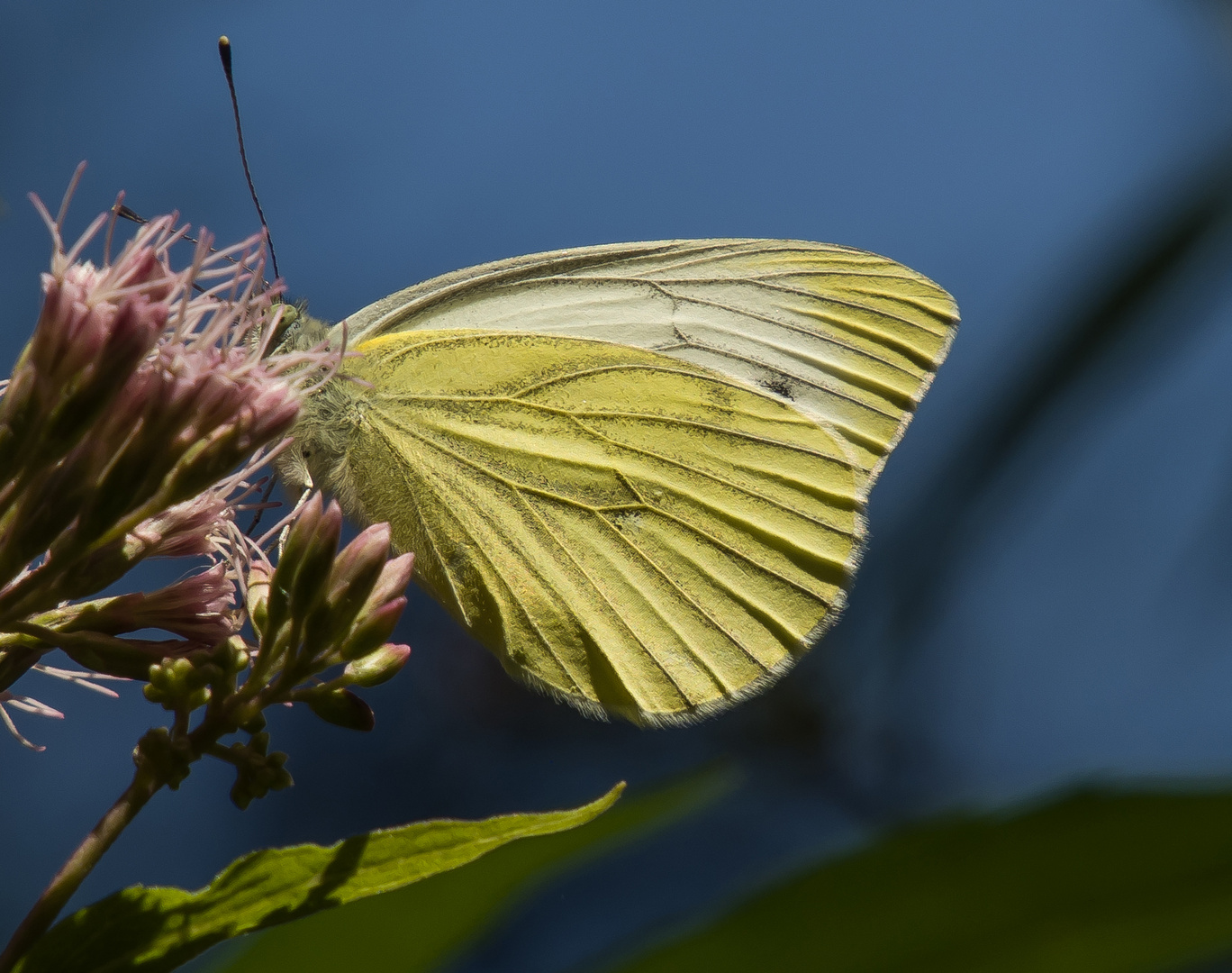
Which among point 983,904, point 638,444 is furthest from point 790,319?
point 983,904

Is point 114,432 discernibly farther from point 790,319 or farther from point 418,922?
point 790,319

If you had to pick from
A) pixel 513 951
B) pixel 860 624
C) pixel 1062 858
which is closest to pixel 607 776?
pixel 513 951

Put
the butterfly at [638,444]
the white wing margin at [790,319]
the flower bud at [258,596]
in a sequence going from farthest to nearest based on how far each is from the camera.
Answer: the white wing margin at [790,319]
the butterfly at [638,444]
the flower bud at [258,596]

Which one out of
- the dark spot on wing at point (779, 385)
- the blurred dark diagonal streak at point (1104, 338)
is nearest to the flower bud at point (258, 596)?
the dark spot on wing at point (779, 385)

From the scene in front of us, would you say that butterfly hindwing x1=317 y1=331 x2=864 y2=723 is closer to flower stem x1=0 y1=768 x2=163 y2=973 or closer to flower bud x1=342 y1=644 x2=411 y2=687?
flower bud x1=342 y1=644 x2=411 y2=687

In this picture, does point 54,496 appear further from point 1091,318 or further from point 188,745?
point 1091,318

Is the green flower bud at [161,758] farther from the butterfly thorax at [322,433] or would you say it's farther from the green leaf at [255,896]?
the butterfly thorax at [322,433]
